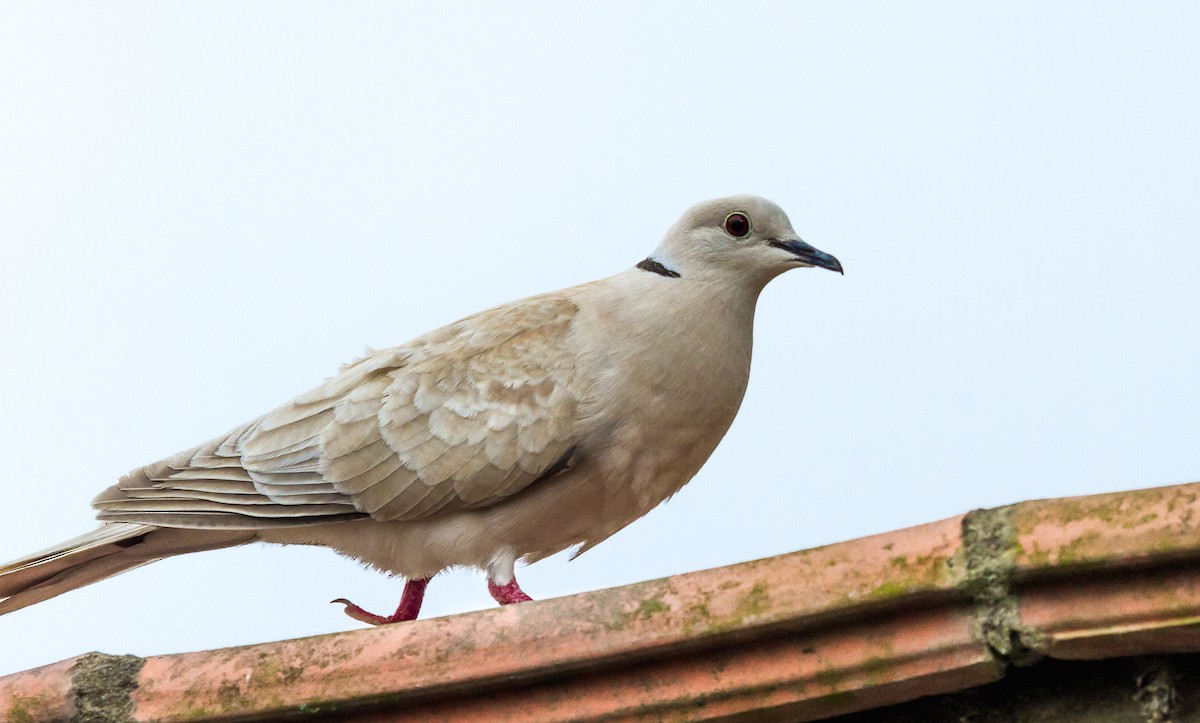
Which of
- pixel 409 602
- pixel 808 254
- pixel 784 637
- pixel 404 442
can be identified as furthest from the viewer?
pixel 409 602

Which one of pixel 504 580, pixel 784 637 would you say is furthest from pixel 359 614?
pixel 784 637

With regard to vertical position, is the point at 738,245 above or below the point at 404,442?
above

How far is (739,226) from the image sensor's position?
4.32 metres

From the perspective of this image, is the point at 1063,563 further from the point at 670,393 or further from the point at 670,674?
the point at 670,393

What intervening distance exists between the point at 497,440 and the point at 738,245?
973 mm

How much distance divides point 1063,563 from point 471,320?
2.60 meters

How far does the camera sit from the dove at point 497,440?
3.96 m

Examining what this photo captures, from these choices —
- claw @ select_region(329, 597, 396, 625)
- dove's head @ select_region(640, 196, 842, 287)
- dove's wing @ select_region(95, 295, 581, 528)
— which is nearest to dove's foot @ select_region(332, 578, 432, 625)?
claw @ select_region(329, 597, 396, 625)

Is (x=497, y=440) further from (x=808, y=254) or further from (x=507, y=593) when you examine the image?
(x=808, y=254)

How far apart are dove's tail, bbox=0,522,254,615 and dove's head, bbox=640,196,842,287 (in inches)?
64.1

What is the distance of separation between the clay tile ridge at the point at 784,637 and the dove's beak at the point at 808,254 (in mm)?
2007

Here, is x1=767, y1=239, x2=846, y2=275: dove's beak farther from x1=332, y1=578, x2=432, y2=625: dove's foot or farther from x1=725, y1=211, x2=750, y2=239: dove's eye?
x1=332, y1=578, x2=432, y2=625: dove's foot

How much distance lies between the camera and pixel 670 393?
3963mm

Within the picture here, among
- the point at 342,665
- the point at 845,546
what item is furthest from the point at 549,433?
the point at 845,546
